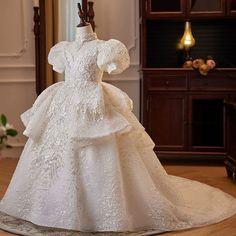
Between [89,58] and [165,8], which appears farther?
[165,8]

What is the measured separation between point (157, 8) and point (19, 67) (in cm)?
159

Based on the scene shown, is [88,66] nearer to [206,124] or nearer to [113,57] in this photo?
[113,57]

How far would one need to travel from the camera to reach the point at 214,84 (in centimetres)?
423

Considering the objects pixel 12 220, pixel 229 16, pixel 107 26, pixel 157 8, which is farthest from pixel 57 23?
pixel 12 220

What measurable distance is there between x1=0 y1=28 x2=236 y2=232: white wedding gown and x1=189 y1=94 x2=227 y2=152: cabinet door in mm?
1524

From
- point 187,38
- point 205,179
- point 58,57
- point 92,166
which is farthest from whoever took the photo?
point 187,38

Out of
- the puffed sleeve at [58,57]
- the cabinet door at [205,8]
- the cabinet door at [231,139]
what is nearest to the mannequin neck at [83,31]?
the puffed sleeve at [58,57]

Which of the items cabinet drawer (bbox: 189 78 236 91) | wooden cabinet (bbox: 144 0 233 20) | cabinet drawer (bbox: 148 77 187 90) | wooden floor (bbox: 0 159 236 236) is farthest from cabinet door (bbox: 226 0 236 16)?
wooden floor (bbox: 0 159 236 236)

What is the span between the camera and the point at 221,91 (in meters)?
4.23

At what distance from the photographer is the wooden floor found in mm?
2455

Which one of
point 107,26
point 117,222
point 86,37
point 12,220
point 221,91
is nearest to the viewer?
point 117,222

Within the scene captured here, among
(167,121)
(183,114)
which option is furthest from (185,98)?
(167,121)

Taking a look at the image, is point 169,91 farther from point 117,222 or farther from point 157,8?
point 117,222

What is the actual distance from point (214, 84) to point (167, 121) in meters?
0.55
